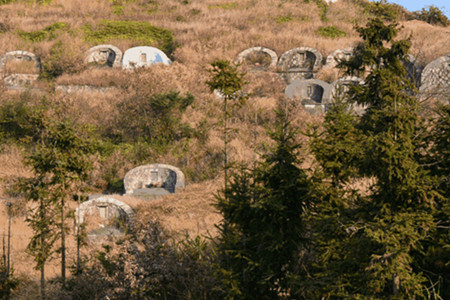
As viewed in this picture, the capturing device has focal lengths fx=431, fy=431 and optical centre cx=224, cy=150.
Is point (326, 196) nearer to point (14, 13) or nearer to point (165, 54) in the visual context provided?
point (165, 54)

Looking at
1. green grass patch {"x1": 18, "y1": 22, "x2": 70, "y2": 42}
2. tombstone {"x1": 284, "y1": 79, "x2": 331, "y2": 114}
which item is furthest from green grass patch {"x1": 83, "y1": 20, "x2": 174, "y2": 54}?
tombstone {"x1": 284, "y1": 79, "x2": 331, "y2": 114}

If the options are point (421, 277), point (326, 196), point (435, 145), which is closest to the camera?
point (421, 277)

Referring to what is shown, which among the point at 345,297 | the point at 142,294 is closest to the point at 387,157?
the point at 345,297

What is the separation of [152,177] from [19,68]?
1631 cm

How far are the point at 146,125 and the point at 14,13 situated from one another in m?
27.1

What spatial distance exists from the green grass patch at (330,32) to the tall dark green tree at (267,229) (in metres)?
29.1

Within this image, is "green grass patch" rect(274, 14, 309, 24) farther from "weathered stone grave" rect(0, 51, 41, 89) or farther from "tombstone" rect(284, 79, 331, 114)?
"weathered stone grave" rect(0, 51, 41, 89)

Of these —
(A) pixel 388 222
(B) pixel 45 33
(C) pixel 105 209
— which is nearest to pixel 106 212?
(C) pixel 105 209

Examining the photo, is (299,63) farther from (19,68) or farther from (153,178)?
(19,68)

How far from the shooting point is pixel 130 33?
3397 cm

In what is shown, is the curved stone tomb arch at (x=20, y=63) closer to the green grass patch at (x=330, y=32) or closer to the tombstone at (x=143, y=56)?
the tombstone at (x=143, y=56)

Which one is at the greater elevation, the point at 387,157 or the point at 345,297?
the point at 387,157

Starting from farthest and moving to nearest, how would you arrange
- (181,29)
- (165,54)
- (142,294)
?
(181,29) < (165,54) < (142,294)

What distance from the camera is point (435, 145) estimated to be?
563cm
